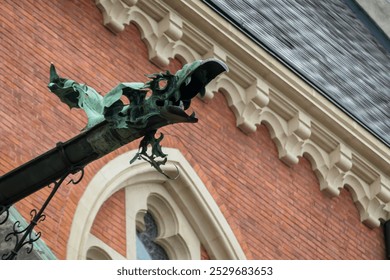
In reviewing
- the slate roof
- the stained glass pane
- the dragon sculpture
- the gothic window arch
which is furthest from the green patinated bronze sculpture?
the slate roof

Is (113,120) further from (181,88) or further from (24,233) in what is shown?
(24,233)

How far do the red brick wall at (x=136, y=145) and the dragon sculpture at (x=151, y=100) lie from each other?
3.31 m

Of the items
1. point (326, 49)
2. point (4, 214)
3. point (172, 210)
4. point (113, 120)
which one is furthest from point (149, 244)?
point (113, 120)

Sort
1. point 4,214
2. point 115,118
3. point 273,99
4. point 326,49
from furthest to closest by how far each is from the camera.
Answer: point 326,49
point 273,99
point 4,214
point 115,118

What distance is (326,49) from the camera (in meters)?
23.7

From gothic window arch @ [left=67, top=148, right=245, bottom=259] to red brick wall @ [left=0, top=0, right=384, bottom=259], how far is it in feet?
0.35

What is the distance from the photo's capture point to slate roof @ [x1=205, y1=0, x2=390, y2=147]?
21.4 m

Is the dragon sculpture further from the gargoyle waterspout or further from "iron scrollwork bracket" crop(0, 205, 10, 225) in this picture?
"iron scrollwork bracket" crop(0, 205, 10, 225)

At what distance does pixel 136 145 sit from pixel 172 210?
0.84m

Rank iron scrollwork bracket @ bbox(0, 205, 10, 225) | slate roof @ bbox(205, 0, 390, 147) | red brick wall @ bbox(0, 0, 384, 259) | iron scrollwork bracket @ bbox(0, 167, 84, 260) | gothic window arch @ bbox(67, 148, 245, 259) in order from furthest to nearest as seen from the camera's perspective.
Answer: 1. slate roof @ bbox(205, 0, 390, 147)
2. gothic window arch @ bbox(67, 148, 245, 259)
3. red brick wall @ bbox(0, 0, 384, 259)
4. iron scrollwork bracket @ bbox(0, 205, 10, 225)
5. iron scrollwork bracket @ bbox(0, 167, 84, 260)

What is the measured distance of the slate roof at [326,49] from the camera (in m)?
21.4

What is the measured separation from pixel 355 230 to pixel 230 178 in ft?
6.65

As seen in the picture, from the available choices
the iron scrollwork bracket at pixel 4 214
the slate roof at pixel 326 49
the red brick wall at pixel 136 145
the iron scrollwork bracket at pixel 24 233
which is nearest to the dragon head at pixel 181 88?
the iron scrollwork bracket at pixel 24 233

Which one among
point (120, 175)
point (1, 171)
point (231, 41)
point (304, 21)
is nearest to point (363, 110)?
point (304, 21)
